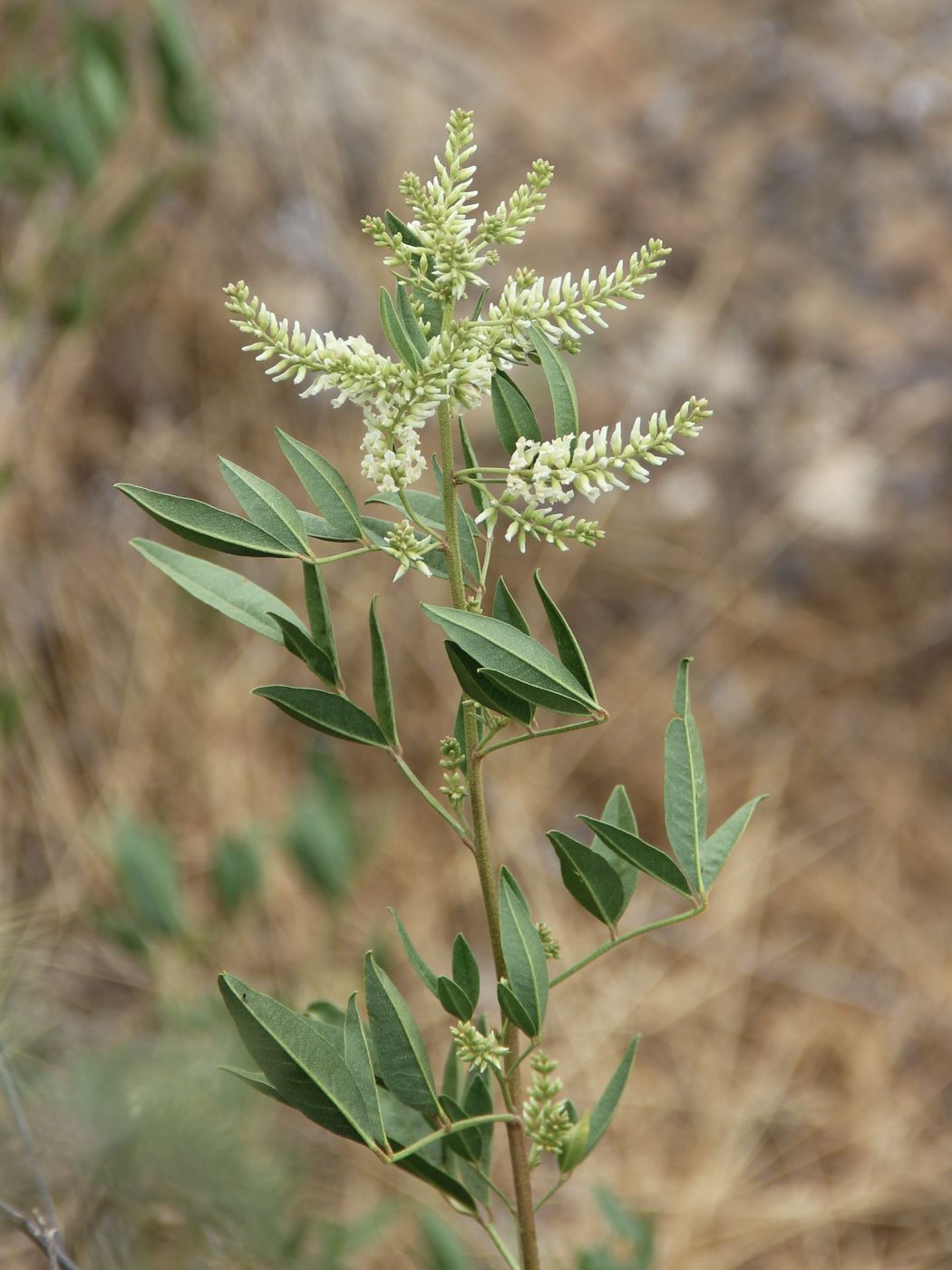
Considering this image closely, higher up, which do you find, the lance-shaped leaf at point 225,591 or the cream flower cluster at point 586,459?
the cream flower cluster at point 586,459

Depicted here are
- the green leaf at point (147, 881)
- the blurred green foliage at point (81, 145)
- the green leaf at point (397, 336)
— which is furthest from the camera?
the blurred green foliage at point (81, 145)

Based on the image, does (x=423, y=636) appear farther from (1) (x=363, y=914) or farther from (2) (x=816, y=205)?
(2) (x=816, y=205)

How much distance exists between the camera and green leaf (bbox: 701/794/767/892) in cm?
59

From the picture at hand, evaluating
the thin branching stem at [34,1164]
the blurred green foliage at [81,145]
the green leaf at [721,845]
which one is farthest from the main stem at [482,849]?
the blurred green foliage at [81,145]

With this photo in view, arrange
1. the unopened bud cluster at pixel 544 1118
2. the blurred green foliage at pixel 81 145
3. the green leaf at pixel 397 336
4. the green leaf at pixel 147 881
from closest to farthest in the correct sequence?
the green leaf at pixel 397 336, the unopened bud cluster at pixel 544 1118, the green leaf at pixel 147 881, the blurred green foliage at pixel 81 145

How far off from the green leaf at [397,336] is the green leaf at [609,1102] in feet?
1.16

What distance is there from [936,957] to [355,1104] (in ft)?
5.08

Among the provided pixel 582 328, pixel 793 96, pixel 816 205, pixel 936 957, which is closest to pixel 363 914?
pixel 936 957

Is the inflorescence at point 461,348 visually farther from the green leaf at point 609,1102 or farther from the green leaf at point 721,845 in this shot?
the green leaf at point 609,1102

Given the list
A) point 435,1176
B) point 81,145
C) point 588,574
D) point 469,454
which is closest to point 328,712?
point 469,454

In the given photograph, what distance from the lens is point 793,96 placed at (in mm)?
2568

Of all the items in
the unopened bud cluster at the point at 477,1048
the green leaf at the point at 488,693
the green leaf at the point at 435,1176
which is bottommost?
the green leaf at the point at 435,1176

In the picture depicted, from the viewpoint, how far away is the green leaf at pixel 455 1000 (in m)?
0.56

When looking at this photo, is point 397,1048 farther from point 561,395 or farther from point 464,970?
point 561,395
